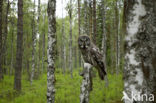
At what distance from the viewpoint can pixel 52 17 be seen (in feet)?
15.0

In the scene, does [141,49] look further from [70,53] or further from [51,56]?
[70,53]

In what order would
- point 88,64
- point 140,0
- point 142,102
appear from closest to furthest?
point 142,102 < point 140,0 < point 88,64

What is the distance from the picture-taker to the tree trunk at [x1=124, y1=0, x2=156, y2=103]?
1502 millimetres

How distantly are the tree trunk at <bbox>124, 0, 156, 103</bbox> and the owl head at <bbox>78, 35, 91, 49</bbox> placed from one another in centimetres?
163

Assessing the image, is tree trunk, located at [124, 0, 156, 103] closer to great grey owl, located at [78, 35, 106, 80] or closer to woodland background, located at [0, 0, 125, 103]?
great grey owl, located at [78, 35, 106, 80]

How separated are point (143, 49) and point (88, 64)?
6.17 feet

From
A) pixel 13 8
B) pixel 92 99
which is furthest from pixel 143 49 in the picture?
pixel 13 8

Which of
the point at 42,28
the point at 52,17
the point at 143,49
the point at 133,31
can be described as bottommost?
the point at 143,49

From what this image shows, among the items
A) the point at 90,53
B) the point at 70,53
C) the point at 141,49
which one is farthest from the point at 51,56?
the point at 70,53

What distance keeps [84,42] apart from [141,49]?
180 centimetres

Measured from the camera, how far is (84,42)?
128 inches

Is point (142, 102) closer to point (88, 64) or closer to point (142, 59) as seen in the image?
point (142, 59)

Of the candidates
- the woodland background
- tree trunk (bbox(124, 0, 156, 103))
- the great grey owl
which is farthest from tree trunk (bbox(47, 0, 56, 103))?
tree trunk (bbox(124, 0, 156, 103))

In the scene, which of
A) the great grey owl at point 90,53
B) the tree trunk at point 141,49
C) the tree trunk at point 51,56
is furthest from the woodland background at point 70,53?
the tree trunk at point 141,49
